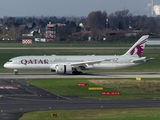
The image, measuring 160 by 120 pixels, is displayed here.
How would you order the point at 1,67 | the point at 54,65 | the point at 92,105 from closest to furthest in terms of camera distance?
the point at 92,105 → the point at 54,65 → the point at 1,67

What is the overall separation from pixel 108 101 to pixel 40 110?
29.0 ft

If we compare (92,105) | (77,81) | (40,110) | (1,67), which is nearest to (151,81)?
(77,81)

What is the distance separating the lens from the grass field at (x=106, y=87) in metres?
49.6

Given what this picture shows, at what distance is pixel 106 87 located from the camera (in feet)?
180

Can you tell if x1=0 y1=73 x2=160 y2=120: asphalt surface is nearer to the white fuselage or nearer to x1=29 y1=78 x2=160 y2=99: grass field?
x1=29 y1=78 x2=160 y2=99: grass field

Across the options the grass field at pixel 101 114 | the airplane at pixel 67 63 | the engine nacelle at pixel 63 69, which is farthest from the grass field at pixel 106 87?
the grass field at pixel 101 114

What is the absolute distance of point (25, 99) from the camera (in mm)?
45531

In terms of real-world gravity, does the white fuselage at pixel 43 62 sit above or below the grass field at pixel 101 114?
above

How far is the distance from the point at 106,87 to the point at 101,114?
17918 mm

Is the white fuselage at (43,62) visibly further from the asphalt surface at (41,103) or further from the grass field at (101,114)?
the grass field at (101,114)

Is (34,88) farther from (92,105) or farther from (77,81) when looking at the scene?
(92,105)

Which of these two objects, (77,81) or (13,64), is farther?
(13,64)

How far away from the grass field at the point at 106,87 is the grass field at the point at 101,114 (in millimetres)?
9227

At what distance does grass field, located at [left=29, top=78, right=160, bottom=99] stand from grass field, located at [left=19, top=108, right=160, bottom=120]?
923cm
